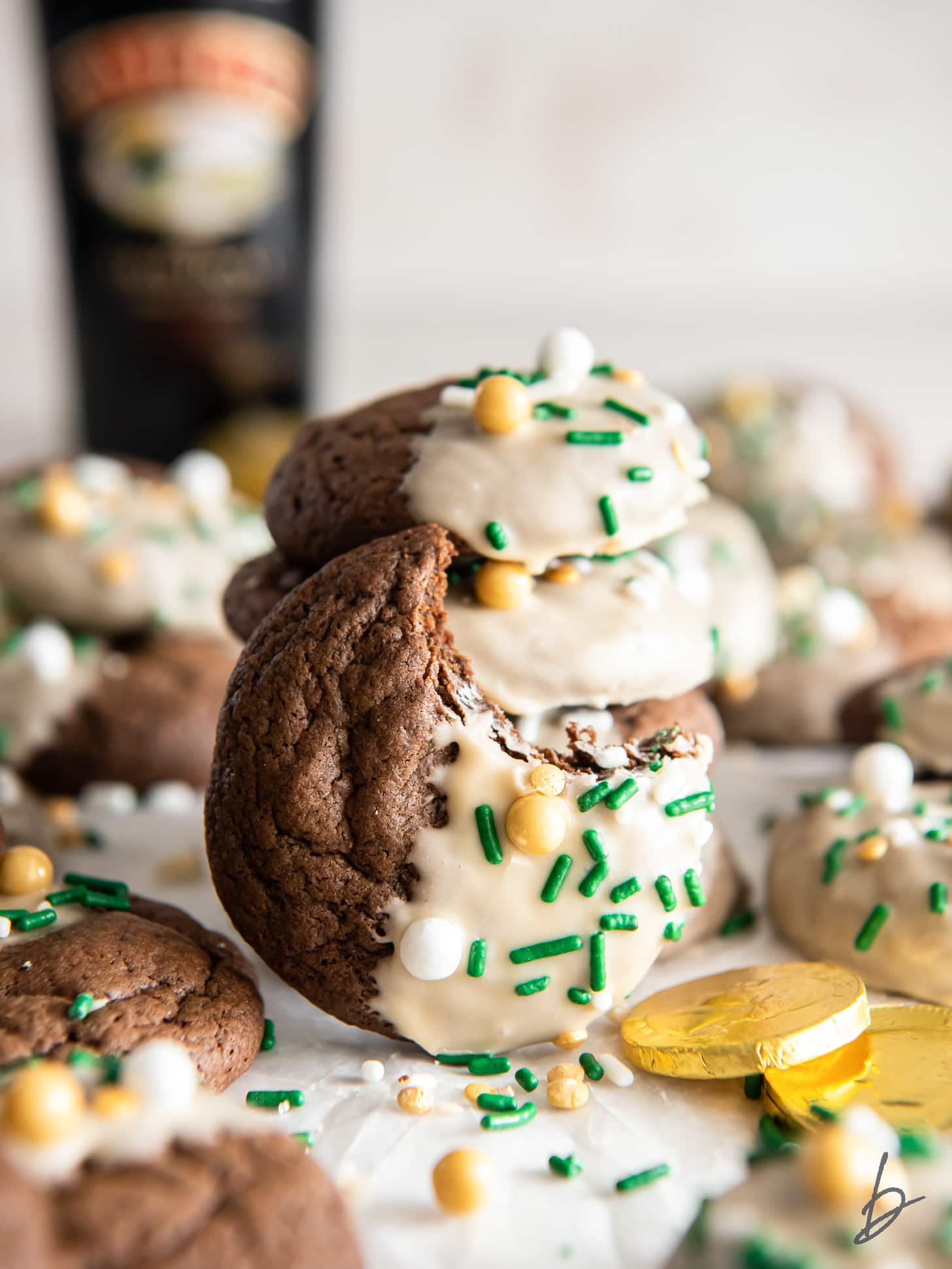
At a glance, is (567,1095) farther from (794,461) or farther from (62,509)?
(794,461)

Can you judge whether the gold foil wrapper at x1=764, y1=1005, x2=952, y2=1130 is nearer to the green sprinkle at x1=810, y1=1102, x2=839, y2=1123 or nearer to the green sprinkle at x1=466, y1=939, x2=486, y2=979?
the green sprinkle at x1=810, y1=1102, x2=839, y2=1123

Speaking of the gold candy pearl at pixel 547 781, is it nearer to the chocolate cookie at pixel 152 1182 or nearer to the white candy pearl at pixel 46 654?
the chocolate cookie at pixel 152 1182

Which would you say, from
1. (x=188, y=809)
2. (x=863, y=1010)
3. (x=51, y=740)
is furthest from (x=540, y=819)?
(x=51, y=740)

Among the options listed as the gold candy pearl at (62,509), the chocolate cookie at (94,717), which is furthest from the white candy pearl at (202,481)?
the chocolate cookie at (94,717)

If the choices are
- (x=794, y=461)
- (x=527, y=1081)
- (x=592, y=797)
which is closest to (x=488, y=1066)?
(x=527, y=1081)

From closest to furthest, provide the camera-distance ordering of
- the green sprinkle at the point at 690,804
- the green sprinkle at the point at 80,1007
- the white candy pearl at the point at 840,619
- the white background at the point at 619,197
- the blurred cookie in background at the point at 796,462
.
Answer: the green sprinkle at the point at 80,1007 → the green sprinkle at the point at 690,804 → the white candy pearl at the point at 840,619 → the blurred cookie in background at the point at 796,462 → the white background at the point at 619,197

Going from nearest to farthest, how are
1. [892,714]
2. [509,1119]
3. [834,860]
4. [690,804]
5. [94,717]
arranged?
[509,1119] → [690,804] → [834,860] → [892,714] → [94,717]
